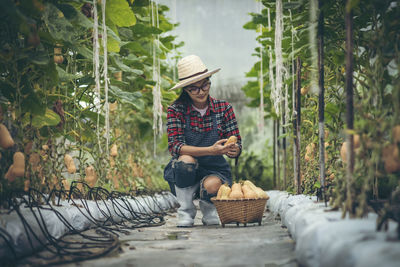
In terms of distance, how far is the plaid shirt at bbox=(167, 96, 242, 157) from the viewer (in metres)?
3.23

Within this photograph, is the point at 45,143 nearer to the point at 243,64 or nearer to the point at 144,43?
the point at 144,43

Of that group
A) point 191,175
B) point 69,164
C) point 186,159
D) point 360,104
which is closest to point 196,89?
point 186,159

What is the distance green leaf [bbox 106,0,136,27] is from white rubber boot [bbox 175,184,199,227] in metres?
1.30

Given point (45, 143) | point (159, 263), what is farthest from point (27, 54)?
point (159, 263)

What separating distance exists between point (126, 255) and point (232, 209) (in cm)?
112

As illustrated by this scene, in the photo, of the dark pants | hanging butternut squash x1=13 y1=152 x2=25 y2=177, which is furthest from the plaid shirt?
hanging butternut squash x1=13 y1=152 x2=25 y2=177

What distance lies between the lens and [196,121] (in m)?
3.31

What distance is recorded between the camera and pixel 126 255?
1.86 meters

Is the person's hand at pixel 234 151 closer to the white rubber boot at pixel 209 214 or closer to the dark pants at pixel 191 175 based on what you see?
the dark pants at pixel 191 175

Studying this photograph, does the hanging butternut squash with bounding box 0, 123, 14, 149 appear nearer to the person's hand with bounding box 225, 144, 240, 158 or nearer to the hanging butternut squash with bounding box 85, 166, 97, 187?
the hanging butternut squash with bounding box 85, 166, 97, 187

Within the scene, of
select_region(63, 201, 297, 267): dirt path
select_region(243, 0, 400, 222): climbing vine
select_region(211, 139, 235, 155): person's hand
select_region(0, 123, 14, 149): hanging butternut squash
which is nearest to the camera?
select_region(243, 0, 400, 222): climbing vine

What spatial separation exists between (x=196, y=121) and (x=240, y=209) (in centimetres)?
79

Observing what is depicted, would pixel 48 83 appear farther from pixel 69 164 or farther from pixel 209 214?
pixel 209 214

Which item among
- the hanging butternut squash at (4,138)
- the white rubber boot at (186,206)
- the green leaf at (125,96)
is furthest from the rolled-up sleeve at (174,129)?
the hanging butternut squash at (4,138)
